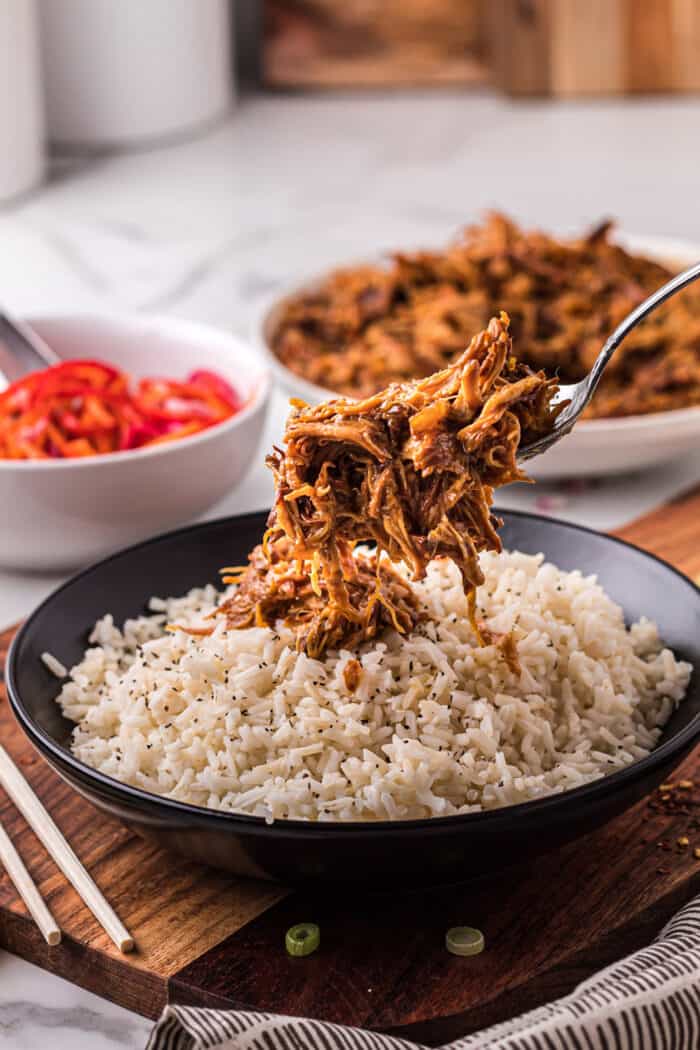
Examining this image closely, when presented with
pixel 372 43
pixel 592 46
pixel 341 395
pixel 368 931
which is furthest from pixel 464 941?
pixel 372 43

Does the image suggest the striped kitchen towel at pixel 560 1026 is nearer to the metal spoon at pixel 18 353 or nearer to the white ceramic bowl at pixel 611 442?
the white ceramic bowl at pixel 611 442

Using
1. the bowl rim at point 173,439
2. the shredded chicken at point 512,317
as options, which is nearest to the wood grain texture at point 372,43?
the shredded chicken at point 512,317

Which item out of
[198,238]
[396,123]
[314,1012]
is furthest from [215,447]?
[396,123]

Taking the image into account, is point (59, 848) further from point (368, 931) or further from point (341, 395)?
point (341, 395)

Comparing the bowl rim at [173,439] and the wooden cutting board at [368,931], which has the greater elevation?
the bowl rim at [173,439]

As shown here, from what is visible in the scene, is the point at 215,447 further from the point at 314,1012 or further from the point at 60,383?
the point at 314,1012

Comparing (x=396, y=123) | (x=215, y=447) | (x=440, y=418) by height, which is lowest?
(x=396, y=123)
